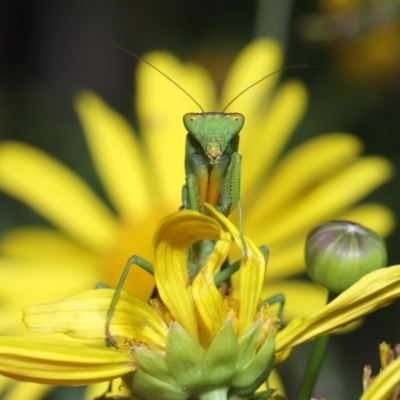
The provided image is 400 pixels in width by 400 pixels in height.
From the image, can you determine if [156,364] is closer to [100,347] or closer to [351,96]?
[100,347]

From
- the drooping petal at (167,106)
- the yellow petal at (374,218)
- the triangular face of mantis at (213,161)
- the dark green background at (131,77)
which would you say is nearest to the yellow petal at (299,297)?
the dark green background at (131,77)

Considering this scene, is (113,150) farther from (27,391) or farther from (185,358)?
(185,358)

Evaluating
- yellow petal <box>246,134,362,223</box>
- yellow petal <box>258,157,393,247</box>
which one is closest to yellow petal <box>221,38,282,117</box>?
yellow petal <box>246,134,362,223</box>

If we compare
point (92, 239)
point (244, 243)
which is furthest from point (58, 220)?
point (244, 243)

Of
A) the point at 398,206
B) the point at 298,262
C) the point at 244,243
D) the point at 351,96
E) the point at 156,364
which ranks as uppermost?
the point at 351,96

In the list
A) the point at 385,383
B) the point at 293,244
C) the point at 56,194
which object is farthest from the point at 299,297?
the point at 385,383

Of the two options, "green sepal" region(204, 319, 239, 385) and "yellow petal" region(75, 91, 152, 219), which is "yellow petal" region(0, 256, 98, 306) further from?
"green sepal" region(204, 319, 239, 385)

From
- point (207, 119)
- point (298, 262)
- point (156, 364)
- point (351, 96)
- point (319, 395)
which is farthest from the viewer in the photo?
point (351, 96)
